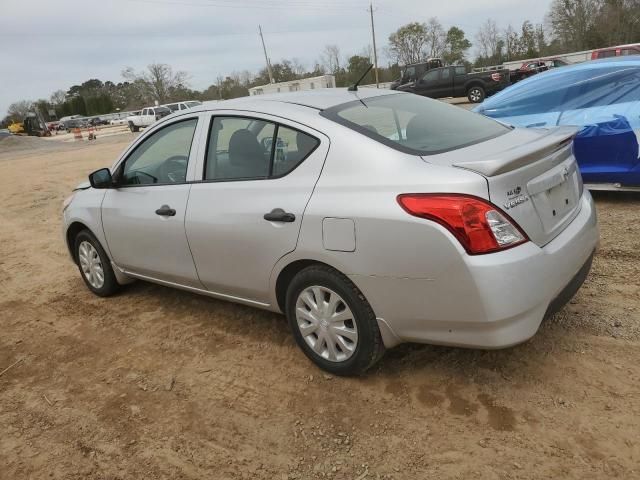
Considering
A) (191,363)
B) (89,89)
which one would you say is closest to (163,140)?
(191,363)

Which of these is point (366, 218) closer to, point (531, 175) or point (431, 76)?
point (531, 175)

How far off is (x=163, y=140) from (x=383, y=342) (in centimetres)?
223

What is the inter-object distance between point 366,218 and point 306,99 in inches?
43.8

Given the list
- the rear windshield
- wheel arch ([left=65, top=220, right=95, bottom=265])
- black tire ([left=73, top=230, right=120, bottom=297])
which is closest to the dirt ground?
black tire ([left=73, top=230, right=120, bottom=297])

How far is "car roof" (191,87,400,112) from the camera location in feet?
10.4

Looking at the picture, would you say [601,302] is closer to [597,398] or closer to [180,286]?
[597,398]

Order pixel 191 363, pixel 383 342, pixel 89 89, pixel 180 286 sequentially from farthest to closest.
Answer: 1. pixel 89 89
2. pixel 180 286
3. pixel 191 363
4. pixel 383 342

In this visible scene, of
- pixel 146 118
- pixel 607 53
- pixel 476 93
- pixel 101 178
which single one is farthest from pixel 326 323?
pixel 146 118

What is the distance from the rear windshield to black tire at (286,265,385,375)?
746mm

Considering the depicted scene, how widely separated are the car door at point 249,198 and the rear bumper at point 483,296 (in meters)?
0.60

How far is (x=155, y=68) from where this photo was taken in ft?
254

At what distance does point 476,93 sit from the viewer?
23281 mm

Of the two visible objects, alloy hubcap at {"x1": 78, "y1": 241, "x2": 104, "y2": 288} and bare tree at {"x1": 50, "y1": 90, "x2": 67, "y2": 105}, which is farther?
bare tree at {"x1": 50, "y1": 90, "x2": 67, "y2": 105}

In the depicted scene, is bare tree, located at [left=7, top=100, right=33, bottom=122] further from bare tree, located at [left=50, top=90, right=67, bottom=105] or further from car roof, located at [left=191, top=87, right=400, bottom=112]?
car roof, located at [left=191, top=87, right=400, bottom=112]
